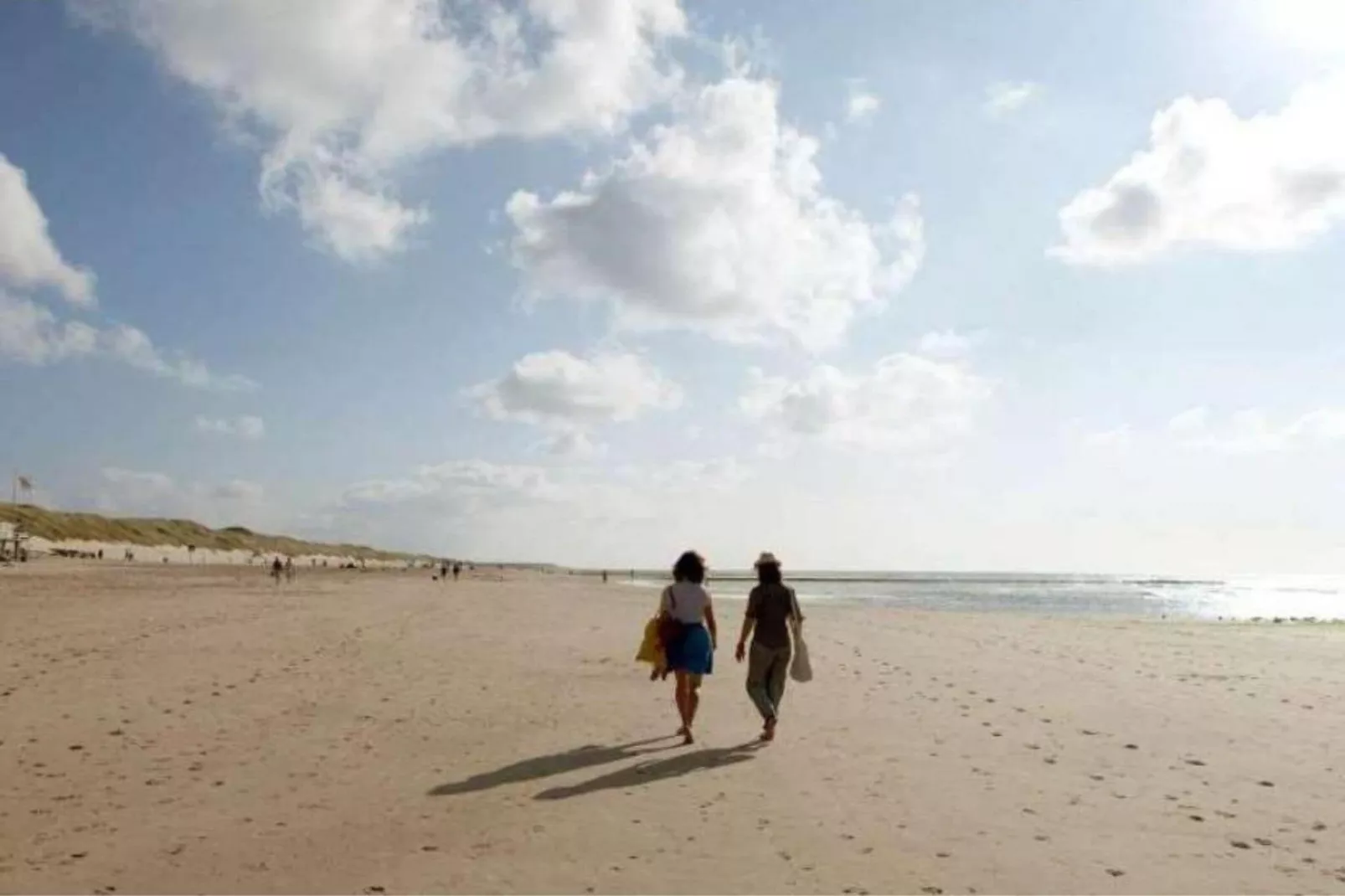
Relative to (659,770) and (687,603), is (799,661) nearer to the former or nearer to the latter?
(687,603)

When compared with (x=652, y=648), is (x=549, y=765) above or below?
below

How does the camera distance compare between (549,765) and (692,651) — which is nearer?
(549,765)

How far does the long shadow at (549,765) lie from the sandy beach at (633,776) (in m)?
0.06

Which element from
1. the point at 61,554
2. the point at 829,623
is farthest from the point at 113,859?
the point at 61,554

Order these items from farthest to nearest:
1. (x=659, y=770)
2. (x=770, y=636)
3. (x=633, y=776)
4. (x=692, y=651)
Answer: (x=770, y=636), (x=692, y=651), (x=659, y=770), (x=633, y=776)

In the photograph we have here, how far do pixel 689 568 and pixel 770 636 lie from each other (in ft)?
4.68

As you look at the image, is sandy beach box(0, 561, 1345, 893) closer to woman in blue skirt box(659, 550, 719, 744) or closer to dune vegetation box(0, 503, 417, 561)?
woman in blue skirt box(659, 550, 719, 744)

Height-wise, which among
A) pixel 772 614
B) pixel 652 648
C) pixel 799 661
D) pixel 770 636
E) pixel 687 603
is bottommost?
pixel 799 661

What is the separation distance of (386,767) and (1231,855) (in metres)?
8.05

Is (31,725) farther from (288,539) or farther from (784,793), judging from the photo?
(288,539)

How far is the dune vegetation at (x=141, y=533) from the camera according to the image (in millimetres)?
104113

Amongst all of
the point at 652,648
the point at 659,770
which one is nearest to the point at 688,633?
the point at 652,648

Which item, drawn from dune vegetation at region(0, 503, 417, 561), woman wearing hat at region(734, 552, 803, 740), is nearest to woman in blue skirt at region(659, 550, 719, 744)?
woman wearing hat at region(734, 552, 803, 740)

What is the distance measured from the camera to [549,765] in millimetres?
10516
